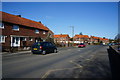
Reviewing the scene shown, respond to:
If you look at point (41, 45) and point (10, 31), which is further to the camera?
point (10, 31)

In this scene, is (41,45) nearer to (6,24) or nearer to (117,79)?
(117,79)

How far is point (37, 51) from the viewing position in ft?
46.3

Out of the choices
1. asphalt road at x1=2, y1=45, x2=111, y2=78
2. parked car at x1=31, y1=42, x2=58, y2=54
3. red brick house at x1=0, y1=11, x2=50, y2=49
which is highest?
red brick house at x1=0, y1=11, x2=50, y2=49

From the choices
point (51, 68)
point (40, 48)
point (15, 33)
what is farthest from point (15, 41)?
point (51, 68)

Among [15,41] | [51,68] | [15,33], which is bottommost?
[51,68]

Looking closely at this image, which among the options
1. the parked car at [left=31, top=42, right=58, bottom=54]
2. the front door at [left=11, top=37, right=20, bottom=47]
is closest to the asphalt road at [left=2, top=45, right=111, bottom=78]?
the parked car at [left=31, top=42, right=58, bottom=54]

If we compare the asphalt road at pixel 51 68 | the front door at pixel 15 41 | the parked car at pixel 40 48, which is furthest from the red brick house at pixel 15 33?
the asphalt road at pixel 51 68

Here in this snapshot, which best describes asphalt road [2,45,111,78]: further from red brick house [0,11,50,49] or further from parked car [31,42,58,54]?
red brick house [0,11,50,49]

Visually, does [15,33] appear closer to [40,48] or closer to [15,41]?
[15,41]

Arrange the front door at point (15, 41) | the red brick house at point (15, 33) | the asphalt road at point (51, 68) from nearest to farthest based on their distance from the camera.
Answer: the asphalt road at point (51, 68) → the red brick house at point (15, 33) → the front door at point (15, 41)

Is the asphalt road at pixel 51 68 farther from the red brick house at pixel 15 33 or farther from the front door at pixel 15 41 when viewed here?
the front door at pixel 15 41

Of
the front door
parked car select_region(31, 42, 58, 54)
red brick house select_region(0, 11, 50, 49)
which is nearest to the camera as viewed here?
parked car select_region(31, 42, 58, 54)

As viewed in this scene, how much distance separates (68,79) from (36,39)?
26.4 metres

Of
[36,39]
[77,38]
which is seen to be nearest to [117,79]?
[36,39]
